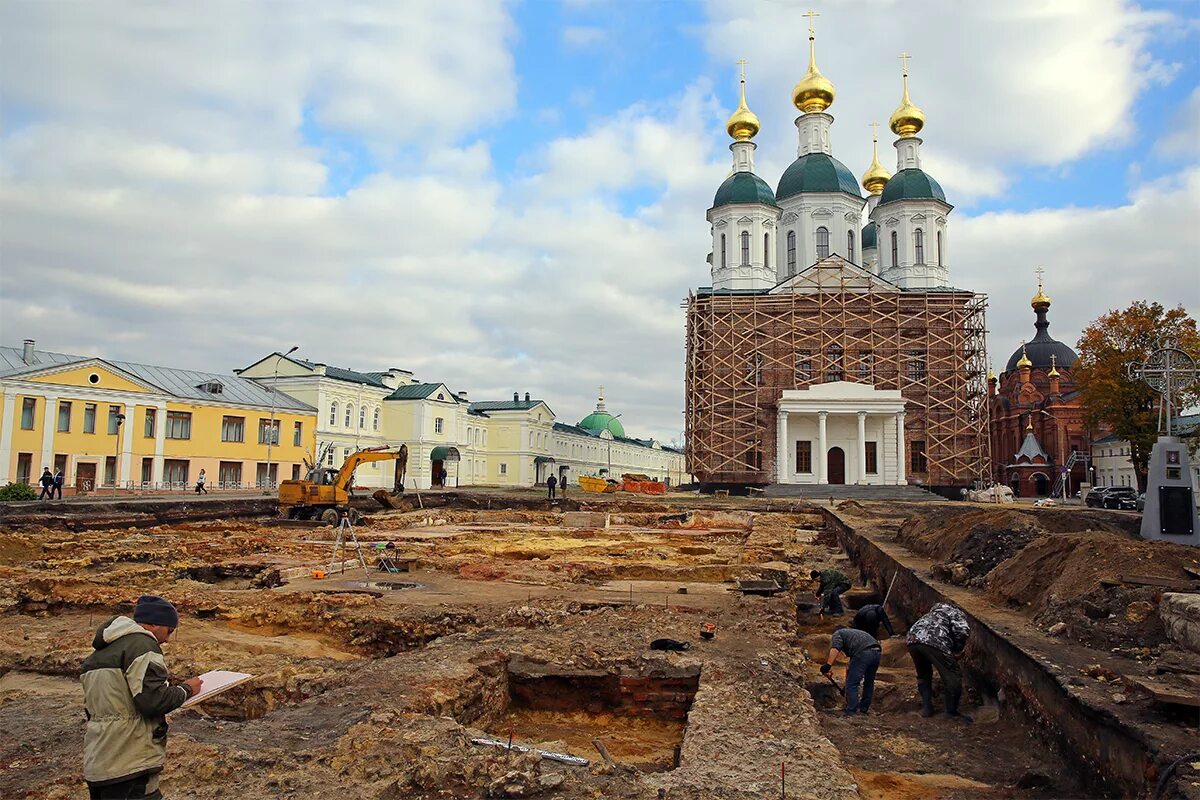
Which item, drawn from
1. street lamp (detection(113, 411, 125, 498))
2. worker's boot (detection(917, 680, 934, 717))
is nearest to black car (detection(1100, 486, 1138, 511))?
worker's boot (detection(917, 680, 934, 717))

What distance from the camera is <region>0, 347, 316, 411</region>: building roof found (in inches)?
1399

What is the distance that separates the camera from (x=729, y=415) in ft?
153

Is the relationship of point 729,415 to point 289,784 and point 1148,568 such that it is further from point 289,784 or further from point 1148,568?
point 289,784

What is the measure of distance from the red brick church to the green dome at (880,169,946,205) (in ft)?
51.3

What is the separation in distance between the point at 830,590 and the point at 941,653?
19.0 ft

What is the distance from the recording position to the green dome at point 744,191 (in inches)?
1980

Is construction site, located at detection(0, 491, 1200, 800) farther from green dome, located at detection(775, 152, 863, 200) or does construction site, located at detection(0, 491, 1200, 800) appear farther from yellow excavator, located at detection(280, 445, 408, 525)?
green dome, located at detection(775, 152, 863, 200)

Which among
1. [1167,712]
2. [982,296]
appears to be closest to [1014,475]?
[982,296]

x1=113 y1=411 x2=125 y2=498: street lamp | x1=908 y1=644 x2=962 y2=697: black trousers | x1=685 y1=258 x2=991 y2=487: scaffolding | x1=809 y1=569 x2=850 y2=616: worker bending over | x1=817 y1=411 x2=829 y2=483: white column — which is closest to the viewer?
x1=908 y1=644 x2=962 y2=697: black trousers

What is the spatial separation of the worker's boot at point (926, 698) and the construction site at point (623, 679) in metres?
0.15

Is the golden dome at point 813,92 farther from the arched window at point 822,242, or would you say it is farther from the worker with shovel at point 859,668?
the worker with shovel at point 859,668

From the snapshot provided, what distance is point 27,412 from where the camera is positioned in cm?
3375

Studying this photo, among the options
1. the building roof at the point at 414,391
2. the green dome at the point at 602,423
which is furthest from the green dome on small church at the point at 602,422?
the building roof at the point at 414,391

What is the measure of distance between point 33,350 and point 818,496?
38945 millimetres
